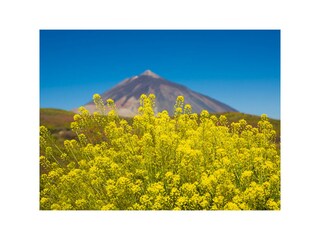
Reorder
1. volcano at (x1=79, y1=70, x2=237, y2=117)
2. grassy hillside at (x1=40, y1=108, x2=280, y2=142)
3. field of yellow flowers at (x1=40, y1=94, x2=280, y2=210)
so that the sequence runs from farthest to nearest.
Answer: grassy hillside at (x1=40, y1=108, x2=280, y2=142), volcano at (x1=79, y1=70, x2=237, y2=117), field of yellow flowers at (x1=40, y1=94, x2=280, y2=210)

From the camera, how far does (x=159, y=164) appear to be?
616 centimetres

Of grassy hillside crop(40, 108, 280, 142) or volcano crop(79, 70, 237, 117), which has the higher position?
volcano crop(79, 70, 237, 117)

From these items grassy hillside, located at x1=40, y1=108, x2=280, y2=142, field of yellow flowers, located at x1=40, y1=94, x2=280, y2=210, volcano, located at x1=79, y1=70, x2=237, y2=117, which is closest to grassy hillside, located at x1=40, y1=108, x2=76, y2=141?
grassy hillside, located at x1=40, y1=108, x2=280, y2=142

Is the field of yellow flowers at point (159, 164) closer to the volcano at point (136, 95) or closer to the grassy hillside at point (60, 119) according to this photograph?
the volcano at point (136, 95)

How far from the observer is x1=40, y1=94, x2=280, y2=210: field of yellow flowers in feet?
19.0

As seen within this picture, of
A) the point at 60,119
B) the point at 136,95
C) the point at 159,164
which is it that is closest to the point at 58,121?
the point at 60,119

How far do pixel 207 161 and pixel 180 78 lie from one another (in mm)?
1392

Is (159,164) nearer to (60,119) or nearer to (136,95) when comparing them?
(136,95)

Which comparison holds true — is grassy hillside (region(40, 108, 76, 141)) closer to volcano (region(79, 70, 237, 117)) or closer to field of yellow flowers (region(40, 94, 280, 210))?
volcano (region(79, 70, 237, 117))

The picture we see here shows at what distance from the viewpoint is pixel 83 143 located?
6910 millimetres

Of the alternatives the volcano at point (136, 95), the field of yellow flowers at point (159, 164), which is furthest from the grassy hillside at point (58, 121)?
A: the field of yellow flowers at point (159, 164)

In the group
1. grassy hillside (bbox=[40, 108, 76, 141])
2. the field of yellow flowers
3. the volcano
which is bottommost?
the field of yellow flowers
